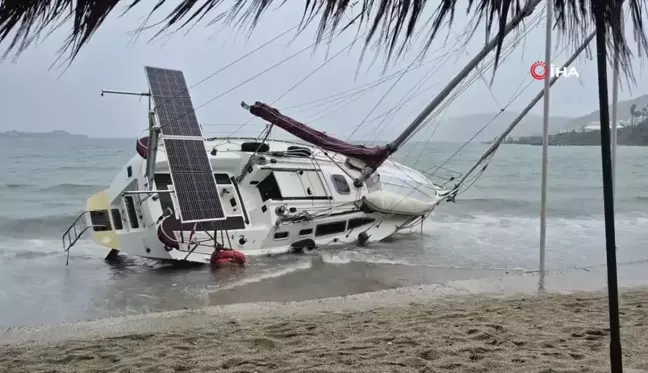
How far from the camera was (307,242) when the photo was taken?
14.8m

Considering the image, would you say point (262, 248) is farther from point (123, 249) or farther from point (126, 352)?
point (126, 352)

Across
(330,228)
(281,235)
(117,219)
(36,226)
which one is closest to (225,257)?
(281,235)

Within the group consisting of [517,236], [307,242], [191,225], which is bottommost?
[517,236]

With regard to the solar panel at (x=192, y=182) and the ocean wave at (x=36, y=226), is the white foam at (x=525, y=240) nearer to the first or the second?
the solar panel at (x=192, y=182)

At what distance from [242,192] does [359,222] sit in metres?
3.38

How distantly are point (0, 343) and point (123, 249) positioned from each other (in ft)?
18.4

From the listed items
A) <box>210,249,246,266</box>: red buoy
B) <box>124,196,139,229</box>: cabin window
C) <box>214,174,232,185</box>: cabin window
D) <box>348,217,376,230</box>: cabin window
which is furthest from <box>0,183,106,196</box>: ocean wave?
<box>210,249,246,266</box>: red buoy

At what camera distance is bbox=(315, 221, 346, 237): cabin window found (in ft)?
49.5

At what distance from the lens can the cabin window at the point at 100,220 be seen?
44.3 ft

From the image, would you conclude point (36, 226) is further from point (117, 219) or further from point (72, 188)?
point (72, 188)

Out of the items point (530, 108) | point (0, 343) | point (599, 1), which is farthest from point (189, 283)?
point (599, 1)

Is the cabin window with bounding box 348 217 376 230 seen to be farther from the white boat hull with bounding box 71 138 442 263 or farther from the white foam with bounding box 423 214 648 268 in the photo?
the white foam with bounding box 423 214 648 268

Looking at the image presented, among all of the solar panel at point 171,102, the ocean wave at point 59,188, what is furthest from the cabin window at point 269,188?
the ocean wave at point 59,188

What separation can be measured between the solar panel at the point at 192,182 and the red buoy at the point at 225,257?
86 centimetres
